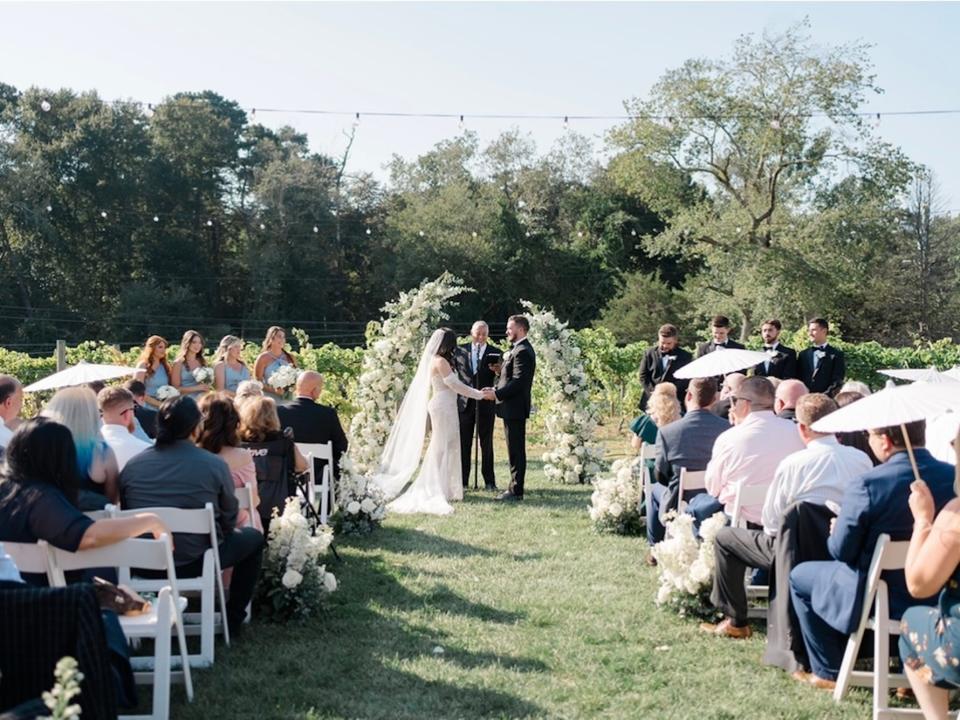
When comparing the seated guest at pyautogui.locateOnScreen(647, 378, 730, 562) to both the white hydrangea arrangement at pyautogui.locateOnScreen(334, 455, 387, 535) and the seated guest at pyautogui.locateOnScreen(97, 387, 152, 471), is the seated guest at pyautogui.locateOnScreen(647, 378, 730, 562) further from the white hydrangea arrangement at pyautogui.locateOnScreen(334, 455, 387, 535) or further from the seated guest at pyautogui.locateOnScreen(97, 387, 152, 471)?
the seated guest at pyautogui.locateOnScreen(97, 387, 152, 471)

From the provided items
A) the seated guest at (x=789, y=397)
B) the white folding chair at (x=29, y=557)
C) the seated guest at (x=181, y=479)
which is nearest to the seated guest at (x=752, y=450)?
the seated guest at (x=789, y=397)

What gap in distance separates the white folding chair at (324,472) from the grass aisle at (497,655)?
0.60 meters

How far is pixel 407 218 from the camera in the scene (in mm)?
46406

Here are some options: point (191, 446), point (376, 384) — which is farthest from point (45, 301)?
point (191, 446)

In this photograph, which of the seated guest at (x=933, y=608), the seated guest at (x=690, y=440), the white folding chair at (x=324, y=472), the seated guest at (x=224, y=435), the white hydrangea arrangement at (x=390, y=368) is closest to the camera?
the seated guest at (x=933, y=608)

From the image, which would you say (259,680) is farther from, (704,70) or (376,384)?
(704,70)

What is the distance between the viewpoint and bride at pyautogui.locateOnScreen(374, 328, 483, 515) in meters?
10.8

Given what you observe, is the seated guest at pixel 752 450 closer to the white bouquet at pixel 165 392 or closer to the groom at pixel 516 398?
the groom at pixel 516 398

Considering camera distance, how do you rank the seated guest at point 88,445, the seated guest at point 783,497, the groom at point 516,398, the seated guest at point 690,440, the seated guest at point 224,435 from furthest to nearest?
the groom at point 516,398 < the seated guest at point 690,440 < the seated guest at point 224,435 < the seated guest at point 783,497 < the seated guest at point 88,445

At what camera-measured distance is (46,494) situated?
417 centimetres

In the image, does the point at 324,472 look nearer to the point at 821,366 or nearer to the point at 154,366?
the point at 154,366

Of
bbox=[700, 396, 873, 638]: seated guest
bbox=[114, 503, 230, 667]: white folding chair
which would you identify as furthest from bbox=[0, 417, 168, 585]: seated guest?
bbox=[700, 396, 873, 638]: seated guest

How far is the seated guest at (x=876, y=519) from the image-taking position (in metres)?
4.41

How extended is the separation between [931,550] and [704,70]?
3937cm
